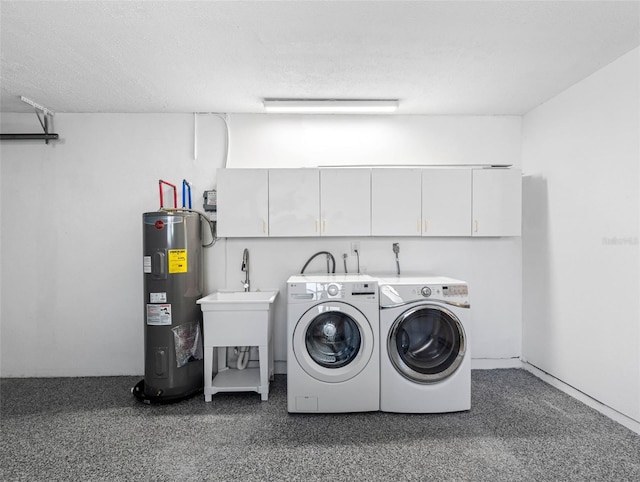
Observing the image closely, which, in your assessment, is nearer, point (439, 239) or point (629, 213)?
point (629, 213)

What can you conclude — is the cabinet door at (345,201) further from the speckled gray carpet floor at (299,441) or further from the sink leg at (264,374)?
the speckled gray carpet floor at (299,441)

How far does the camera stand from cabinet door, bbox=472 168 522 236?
313cm

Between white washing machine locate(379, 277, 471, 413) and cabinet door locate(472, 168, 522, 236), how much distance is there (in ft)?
3.07

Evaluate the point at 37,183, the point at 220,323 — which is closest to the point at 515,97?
the point at 220,323

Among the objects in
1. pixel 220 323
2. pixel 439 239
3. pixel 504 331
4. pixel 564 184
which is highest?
pixel 564 184

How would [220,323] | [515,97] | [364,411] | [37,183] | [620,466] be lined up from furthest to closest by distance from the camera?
[37,183]
[515,97]
[220,323]
[364,411]
[620,466]

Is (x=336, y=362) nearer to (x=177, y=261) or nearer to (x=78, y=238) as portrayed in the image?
(x=177, y=261)

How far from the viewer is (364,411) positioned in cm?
251

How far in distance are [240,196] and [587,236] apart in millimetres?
2861

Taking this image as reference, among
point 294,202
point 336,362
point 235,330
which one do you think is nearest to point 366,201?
point 294,202

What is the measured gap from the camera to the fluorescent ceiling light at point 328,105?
9.84 ft

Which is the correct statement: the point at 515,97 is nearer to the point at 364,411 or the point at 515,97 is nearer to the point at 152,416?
the point at 364,411

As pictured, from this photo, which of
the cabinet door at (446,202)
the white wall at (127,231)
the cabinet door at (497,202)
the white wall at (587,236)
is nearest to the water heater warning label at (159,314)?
the white wall at (127,231)

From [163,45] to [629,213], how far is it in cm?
329
